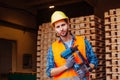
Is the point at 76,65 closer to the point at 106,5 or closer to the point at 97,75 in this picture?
the point at 97,75

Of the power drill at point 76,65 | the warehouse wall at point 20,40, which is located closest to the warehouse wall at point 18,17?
the warehouse wall at point 20,40

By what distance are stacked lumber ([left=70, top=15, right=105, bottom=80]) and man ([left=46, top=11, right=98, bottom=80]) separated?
4038 mm

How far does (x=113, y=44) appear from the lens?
6.32m

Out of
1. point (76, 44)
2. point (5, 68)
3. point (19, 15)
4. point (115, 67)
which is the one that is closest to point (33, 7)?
point (19, 15)

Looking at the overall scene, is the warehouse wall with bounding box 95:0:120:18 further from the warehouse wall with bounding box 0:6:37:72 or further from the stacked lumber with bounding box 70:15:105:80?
the warehouse wall with bounding box 0:6:37:72

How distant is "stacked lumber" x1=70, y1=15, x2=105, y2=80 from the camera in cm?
683

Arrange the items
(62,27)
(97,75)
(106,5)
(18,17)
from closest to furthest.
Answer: (62,27) → (97,75) → (106,5) → (18,17)

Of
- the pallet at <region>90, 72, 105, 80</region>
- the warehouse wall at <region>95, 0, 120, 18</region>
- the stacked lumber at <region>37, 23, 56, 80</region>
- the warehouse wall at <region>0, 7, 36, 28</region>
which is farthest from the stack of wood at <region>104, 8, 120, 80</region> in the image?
the warehouse wall at <region>0, 7, 36, 28</region>

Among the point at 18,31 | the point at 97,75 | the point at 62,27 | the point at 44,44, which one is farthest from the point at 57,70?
the point at 18,31

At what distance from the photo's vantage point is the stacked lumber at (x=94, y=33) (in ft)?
22.4

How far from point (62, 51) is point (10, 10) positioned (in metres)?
9.23

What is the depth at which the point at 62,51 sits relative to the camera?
2.66 metres

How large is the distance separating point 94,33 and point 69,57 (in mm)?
4373

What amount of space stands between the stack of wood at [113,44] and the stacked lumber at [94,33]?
41 cm
